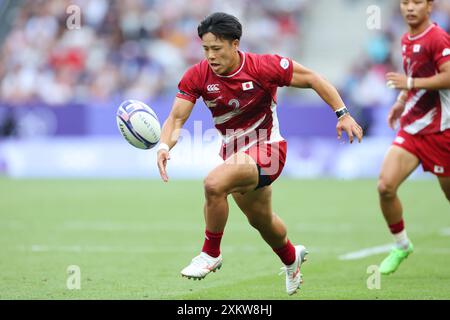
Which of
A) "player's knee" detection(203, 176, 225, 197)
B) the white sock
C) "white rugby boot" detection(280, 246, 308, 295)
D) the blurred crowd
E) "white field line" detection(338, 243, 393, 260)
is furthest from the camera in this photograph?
the blurred crowd

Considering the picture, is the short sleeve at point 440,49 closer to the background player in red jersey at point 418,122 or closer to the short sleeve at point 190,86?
the background player in red jersey at point 418,122

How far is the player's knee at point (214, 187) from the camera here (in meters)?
7.13

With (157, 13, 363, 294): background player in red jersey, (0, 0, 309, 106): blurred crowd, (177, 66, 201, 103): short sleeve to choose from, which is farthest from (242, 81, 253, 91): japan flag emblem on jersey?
(0, 0, 309, 106): blurred crowd

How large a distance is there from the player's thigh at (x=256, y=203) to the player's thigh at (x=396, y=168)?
5.65ft

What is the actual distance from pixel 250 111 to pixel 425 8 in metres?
2.34

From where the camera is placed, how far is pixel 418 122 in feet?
29.8

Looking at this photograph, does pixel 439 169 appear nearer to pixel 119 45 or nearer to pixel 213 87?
pixel 213 87

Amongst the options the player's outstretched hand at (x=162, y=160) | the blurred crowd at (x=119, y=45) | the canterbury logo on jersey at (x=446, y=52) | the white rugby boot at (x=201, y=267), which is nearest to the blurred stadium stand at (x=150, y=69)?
the blurred crowd at (x=119, y=45)

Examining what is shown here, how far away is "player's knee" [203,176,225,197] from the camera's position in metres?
7.13

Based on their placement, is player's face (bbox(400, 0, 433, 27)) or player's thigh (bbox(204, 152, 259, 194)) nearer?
player's thigh (bbox(204, 152, 259, 194))

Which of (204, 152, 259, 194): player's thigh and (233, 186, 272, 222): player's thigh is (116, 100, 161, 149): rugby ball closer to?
(204, 152, 259, 194): player's thigh

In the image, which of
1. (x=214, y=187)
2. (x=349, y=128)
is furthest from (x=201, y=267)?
(x=349, y=128)

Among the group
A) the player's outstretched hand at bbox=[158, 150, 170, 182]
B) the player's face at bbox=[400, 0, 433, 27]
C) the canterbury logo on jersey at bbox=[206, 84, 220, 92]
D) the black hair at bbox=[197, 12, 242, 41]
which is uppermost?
the player's face at bbox=[400, 0, 433, 27]

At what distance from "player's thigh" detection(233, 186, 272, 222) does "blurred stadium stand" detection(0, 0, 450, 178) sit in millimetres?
11027
